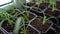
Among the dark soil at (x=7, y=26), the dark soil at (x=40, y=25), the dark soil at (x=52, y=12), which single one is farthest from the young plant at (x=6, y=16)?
the dark soil at (x=52, y=12)

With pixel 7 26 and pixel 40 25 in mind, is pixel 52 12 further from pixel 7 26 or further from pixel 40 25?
pixel 7 26

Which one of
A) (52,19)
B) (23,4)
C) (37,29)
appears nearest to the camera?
(37,29)

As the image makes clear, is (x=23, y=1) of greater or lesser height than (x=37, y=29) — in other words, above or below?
above

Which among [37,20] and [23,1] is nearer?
[37,20]

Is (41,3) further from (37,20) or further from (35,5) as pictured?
(37,20)

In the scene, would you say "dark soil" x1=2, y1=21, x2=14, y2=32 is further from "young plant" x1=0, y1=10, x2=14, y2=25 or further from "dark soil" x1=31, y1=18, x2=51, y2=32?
"dark soil" x1=31, y1=18, x2=51, y2=32

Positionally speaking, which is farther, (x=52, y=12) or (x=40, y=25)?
(x=52, y=12)

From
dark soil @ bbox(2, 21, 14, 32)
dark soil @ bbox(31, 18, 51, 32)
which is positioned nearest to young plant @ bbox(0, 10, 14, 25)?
dark soil @ bbox(2, 21, 14, 32)

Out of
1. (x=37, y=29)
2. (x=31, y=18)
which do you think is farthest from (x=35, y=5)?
(x=37, y=29)

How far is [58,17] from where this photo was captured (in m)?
0.86

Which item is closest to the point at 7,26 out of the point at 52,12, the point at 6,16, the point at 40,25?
the point at 6,16

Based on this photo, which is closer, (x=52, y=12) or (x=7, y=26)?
(x=7, y=26)

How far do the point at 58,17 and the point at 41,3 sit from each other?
0.21 meters

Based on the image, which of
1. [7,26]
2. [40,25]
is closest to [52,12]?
[40,25]
